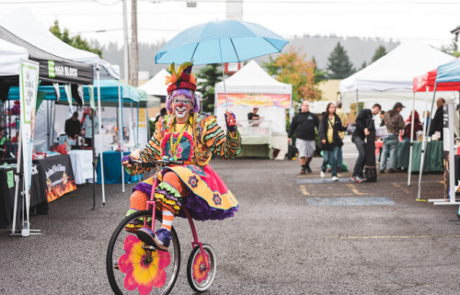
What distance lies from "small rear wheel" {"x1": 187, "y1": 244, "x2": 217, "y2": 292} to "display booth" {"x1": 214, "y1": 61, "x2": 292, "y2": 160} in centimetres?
1566

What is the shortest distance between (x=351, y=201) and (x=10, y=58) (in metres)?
6.17

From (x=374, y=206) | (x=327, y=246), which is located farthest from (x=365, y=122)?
(x=327, y=246)

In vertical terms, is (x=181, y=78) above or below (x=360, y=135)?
above

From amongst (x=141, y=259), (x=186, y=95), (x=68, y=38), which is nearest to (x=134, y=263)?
(x=141, y=259)

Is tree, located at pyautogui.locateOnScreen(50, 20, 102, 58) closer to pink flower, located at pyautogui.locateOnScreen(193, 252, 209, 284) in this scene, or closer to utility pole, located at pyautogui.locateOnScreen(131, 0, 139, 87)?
utility pole, located at pyautogui.locateOnScreen(131, 0, 139, 87)

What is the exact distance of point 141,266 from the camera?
3.98m

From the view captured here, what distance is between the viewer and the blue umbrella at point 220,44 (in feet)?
16.0

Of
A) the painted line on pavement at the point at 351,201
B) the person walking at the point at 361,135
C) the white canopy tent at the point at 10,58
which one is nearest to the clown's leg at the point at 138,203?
the white canopy tent at the point at 10,58

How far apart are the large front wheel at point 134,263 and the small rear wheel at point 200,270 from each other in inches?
11.1

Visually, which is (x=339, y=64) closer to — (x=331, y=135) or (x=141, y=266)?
(x=331, y=135)

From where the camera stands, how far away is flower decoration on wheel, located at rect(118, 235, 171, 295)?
389 centimetres

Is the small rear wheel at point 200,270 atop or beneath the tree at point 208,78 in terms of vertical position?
beneath

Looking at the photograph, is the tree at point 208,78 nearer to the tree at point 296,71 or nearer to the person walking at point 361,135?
the tree at point 296,71

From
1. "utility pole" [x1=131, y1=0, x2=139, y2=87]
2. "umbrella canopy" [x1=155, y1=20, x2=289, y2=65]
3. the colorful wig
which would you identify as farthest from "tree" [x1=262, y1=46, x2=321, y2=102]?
the colorful wig
